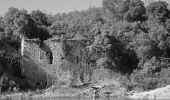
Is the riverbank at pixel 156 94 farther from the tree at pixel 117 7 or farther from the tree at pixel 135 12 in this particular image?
the tree at pixel 117 7

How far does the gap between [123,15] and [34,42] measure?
12.3 m

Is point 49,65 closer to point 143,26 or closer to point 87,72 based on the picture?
point 87,72

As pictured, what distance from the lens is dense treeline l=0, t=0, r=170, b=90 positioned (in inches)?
1389

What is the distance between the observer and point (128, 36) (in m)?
39.6

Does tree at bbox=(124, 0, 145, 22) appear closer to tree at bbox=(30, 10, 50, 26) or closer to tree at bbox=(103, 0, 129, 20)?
tree at bbox=(103, 0, 129, 20)

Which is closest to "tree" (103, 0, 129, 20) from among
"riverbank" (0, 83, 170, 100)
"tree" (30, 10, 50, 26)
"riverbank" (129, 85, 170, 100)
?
"tree" (30, 10, 50, 26)

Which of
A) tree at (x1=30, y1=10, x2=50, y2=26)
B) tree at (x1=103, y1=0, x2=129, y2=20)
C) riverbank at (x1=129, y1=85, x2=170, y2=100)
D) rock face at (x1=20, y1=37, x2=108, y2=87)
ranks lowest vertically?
riverbank at (x1=129, y1=85, x2=170, y2=100)

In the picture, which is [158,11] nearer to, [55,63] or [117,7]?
[117,7]

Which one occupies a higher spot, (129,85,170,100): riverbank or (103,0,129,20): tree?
(103,0,129,20): tree

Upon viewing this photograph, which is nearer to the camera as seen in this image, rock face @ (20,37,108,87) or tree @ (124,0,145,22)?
rock face @ (20,37,108,87)

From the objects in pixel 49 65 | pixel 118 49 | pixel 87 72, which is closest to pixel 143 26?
pixel 118 49

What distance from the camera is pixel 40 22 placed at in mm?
41781

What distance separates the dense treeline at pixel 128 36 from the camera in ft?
116

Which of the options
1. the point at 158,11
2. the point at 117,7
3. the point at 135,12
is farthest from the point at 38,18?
the point at 158,11
